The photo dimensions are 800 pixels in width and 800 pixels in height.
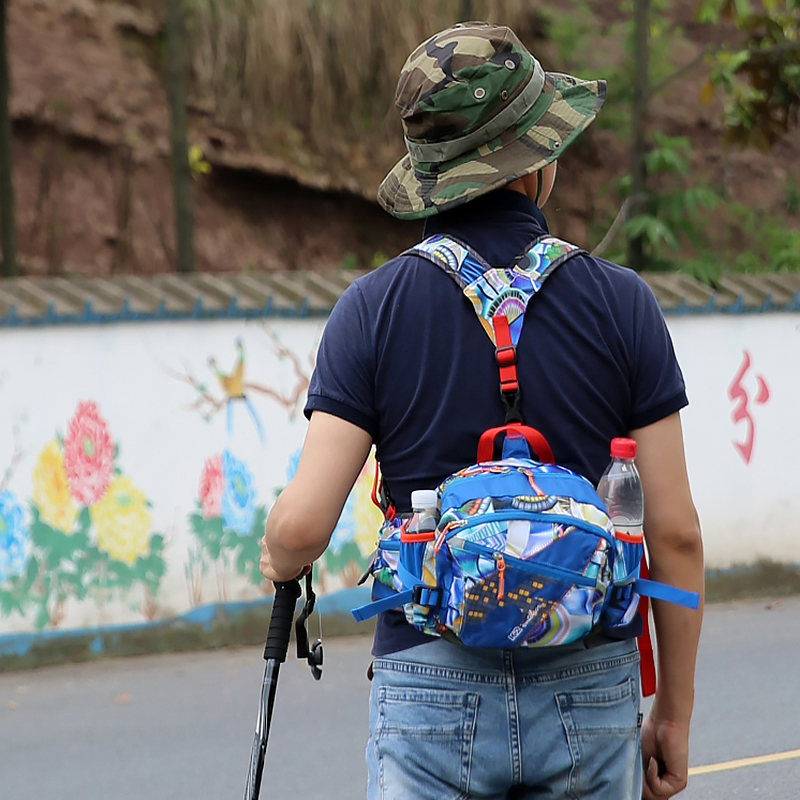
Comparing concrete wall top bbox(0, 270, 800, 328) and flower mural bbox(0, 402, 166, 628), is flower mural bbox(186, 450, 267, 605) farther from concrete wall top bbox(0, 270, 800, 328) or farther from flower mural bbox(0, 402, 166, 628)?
concrete wall top bbox(0, 270, 800, 328)

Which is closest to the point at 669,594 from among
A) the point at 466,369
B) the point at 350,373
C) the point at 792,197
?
the point at 466,369

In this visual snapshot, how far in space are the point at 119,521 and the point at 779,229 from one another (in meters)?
15.1

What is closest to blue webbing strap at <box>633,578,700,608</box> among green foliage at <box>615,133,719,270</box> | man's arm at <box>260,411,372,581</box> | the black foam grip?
man's arm at <box>260,411,372,581</box>

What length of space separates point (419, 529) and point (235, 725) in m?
4.30

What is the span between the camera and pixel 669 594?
2.11 metres

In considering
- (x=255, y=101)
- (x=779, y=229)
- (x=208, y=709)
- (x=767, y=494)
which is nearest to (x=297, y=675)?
(x=208, y=709)

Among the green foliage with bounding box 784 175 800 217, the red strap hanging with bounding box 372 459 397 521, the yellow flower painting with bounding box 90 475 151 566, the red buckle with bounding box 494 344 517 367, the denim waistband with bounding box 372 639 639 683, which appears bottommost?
the yellow flower painting with bounding box 90 475 151 566

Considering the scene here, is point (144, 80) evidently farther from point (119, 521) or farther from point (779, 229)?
point (119, 521)

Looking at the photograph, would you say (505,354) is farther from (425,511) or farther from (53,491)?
(53,491)

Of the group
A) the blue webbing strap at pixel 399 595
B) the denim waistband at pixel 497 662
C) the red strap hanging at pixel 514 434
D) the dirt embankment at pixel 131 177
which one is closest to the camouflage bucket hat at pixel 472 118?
the red strap hanging at pixel 514 434

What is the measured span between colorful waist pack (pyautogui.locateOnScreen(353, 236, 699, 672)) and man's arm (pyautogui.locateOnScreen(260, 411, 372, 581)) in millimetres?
110

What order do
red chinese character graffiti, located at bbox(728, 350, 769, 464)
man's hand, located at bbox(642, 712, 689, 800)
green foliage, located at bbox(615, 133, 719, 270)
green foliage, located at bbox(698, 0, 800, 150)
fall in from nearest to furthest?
1. man's hand, located at bbox(642, 712, 689, 800)
2. red chinese character graffiti, located at bbox(728, 350, 769, 464)
3. green foliage, located at bbox(698, 0, 800, 150)
4. green foliage, located at bbox(615, 133, 719, 270)

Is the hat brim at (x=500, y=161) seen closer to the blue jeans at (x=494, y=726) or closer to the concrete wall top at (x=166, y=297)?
the blue jeans at (x=494, y=726)

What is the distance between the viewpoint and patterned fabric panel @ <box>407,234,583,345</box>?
2014 mm
